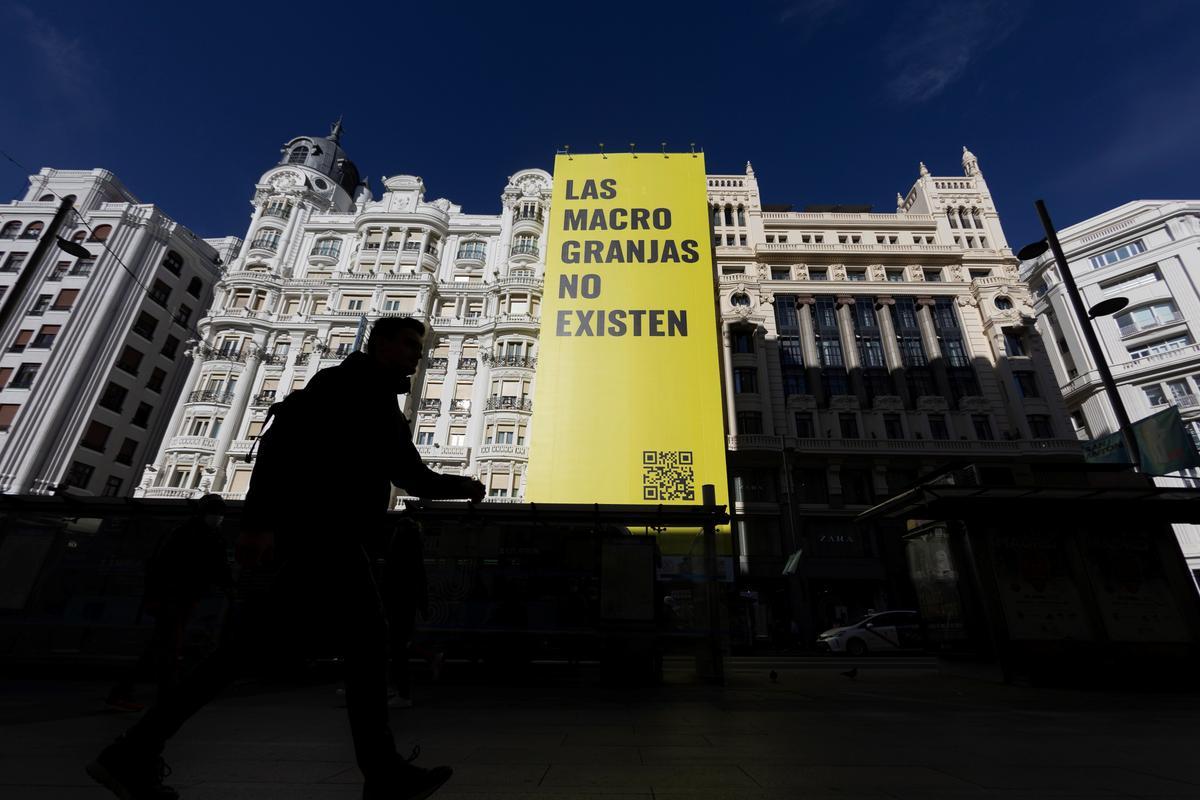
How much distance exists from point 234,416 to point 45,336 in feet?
53.6

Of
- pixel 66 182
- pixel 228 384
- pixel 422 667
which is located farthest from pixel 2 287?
pixel 422 667

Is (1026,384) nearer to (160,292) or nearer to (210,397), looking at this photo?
(210,397)

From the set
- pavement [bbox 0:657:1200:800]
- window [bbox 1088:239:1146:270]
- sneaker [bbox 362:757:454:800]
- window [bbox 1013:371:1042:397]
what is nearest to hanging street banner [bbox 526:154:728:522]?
pavement [bbox 0:657:1200:800]

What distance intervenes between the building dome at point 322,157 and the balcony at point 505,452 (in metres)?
37.6

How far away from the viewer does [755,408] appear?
3297cm

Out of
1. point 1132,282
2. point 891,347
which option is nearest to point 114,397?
point 891,347

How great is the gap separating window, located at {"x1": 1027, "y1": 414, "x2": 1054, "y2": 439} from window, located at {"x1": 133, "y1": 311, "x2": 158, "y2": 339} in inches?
2374

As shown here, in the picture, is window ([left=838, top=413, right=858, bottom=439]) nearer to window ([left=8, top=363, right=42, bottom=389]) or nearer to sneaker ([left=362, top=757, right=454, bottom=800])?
sneaker ([left=362, top=757, right=454, bottom=800])

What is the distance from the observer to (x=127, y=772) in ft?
5.57

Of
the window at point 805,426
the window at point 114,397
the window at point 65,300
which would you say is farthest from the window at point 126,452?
the window at point 805,426

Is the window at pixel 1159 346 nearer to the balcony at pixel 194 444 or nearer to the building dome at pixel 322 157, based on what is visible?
the balcony at pixel 194 444

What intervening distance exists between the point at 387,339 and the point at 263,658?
4.26ft

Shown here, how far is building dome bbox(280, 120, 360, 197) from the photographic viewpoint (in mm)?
53438

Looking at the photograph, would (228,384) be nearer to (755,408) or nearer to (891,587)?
(755,408)
